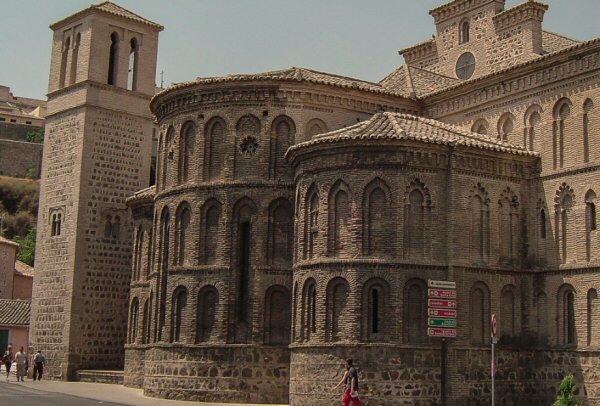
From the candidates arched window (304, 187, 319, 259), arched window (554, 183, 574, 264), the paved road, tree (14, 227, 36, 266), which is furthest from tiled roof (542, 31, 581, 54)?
tree (14, 227, 36, 266)

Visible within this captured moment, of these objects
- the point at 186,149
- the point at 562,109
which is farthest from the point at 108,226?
the point at 562,109

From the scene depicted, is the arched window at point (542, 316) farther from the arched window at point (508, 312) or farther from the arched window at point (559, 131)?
the arched window at point (559, 131)

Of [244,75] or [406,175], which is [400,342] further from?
[244,75]

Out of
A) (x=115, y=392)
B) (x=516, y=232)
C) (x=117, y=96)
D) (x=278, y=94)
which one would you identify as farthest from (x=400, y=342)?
(x=117, y=96)

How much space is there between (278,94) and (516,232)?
8.47m

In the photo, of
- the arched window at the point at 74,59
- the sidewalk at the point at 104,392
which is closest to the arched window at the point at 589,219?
the sidewalk at the point at 104,392

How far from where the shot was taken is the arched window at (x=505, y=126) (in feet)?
90.3

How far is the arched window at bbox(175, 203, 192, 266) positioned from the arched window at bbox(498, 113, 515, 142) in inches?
399

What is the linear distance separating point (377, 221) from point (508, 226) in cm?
444

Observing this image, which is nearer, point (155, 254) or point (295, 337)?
point (295, 337)

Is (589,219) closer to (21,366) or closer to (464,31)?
(464,31)

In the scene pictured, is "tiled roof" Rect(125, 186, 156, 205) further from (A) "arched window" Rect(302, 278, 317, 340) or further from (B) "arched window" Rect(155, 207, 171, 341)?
(A) "arched window" Rect(302, 278, 317, 340)

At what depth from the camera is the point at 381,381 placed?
75.9ft

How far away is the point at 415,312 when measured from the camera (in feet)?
78.8
